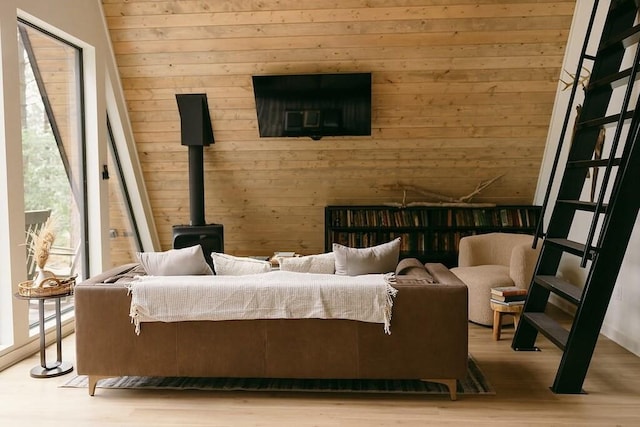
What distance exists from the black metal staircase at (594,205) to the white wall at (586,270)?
1.45ft

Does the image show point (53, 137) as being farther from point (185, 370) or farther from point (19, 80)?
point (185, 370)

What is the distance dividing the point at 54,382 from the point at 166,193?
10.9ft

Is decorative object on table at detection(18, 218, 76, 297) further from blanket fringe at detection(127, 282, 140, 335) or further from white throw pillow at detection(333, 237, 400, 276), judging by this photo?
white throw pillow at detection(333, 237, 400, 276)

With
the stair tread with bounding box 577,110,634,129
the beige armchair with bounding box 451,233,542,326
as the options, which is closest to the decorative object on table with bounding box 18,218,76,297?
the beige armchair with bounding box 451,233,542,326

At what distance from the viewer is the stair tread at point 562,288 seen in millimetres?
3648

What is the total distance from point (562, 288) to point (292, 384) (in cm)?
183

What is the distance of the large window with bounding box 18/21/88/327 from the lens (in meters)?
4.61

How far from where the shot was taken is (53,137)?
5.05 meters

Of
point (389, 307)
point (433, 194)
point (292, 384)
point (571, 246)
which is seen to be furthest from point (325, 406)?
point (433, 194)

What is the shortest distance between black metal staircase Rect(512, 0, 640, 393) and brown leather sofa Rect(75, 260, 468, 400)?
2.43ft

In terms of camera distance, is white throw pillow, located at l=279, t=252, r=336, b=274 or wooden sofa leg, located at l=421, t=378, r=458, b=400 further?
white throw pillow, located at l=279, t=252, r=336, b=274

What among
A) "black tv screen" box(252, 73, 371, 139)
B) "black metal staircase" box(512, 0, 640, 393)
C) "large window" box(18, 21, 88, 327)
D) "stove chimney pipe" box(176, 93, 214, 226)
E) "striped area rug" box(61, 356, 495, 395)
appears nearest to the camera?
"black metal staircase" box(512, 0, 640, 393)

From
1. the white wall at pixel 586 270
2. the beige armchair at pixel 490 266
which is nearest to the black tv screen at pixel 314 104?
the beige armchair at pixel 490 266

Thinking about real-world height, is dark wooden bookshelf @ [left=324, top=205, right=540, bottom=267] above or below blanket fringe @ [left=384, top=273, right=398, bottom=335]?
above
